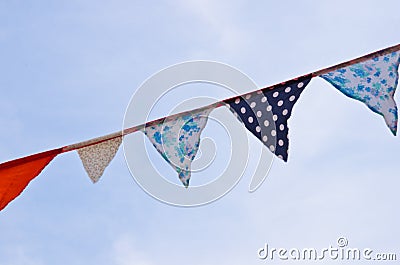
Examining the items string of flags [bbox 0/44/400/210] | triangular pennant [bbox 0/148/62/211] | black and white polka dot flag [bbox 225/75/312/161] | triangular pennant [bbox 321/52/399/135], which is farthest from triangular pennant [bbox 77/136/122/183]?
triangular pennant [bbox 321/52/399/135]

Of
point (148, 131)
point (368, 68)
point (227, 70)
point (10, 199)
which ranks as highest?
point (227, 70)

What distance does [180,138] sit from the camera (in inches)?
151

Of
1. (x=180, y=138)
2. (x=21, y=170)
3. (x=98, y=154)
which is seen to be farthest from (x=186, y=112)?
(x=21, y=170)

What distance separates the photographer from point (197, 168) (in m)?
3.88

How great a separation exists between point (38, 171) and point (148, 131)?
0.74 m

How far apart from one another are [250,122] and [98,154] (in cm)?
97

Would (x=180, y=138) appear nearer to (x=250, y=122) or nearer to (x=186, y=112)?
(x=186, y=112)

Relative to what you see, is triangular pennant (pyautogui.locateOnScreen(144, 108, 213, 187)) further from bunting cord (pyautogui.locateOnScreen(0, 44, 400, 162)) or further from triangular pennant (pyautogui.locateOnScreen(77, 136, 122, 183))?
triangular pennant (pyautogui.locateOnScreen(77, 136, 122, 183))

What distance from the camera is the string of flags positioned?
3492 millimetres

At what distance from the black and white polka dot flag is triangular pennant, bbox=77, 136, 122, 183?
2.54ft

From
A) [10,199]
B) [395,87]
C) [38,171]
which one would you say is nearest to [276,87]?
[395,87]

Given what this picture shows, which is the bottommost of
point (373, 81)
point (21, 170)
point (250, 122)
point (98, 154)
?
point (21, 170)

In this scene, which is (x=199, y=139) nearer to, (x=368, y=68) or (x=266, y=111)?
(x=266, y=111)

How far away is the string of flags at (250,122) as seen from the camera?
11.5ft
